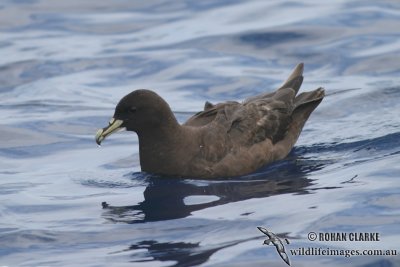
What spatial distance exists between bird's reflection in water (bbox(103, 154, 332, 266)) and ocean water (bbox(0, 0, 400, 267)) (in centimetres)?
2

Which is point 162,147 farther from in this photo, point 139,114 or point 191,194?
point 191,194

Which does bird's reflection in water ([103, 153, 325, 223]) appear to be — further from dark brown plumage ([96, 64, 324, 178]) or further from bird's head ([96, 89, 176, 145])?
bird's head ([96, 89, 176, 145])

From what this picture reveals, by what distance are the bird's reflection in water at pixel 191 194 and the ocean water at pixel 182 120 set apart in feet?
0.07

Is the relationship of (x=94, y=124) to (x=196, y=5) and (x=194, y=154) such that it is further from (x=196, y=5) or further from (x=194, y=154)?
(x=196, y=5)

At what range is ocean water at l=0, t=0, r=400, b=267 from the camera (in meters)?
8.76

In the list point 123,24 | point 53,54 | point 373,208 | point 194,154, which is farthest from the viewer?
point 123,24

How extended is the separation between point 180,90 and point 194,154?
474 cm

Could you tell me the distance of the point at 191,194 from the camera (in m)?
10.1

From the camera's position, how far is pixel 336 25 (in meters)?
17.7

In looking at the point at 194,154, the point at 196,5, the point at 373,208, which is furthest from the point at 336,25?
the point at 373,208

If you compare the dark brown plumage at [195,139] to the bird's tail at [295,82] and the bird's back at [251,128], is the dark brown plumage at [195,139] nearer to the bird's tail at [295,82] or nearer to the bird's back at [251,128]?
the bird's back at [251,128]

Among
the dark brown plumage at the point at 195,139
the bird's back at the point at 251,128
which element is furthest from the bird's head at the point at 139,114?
the bird's back at the point at 251,128

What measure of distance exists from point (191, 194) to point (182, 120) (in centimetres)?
374

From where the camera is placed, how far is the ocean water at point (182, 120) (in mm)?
8758
